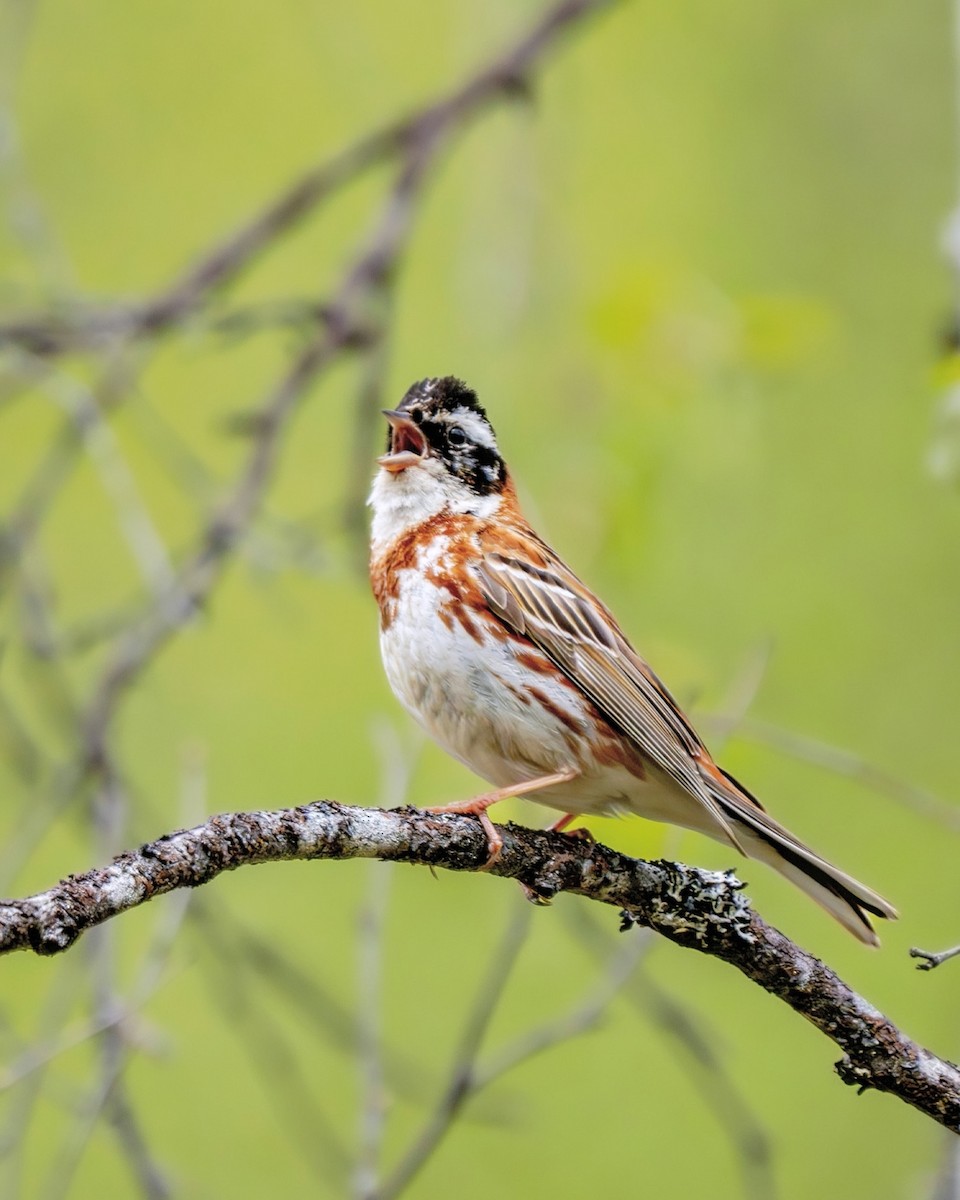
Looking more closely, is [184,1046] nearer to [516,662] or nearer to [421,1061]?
[421,1061]

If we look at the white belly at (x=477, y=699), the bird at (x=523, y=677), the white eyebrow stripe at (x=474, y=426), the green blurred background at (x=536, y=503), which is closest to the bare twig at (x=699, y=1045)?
the green blurred background at (x=536, y=503)

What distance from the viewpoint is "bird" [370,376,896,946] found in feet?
13.4

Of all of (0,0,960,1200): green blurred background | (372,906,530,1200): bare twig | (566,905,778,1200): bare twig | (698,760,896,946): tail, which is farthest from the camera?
(0,0,960,1200): green blurred background

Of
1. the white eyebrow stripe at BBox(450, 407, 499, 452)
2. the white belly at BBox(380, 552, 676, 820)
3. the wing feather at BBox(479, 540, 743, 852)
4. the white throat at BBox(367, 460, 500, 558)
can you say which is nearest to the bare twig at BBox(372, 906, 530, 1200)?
the white belly at BBox(380, 552, 676, 820)

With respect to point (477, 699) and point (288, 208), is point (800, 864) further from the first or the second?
point (288, 208)

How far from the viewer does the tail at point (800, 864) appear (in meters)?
3.89

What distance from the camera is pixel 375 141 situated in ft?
19.1

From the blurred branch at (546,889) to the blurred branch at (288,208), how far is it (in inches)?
104

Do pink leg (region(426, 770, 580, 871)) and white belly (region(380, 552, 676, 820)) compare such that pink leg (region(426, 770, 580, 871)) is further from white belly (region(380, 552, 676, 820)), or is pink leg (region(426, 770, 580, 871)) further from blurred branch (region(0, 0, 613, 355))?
blurred branch (region(0, 0, 613, 355))

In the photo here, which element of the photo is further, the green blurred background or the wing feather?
the green blurred background

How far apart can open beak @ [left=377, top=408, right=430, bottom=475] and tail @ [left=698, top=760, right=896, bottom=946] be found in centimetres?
116

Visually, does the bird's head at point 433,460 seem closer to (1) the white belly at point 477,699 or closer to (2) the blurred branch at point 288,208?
(1) the white belly at point 477,699

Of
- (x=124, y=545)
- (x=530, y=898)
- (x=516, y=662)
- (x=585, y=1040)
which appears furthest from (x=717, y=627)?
(x=530, y=898)

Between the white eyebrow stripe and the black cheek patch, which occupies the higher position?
the white eyebrow stripe
